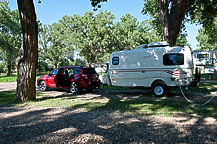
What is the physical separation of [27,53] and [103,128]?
568 cm

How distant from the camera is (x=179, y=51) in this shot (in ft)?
31.0

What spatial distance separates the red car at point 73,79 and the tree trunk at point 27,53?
10.6ft

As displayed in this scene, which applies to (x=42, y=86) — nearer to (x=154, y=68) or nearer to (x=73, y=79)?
(x=73, y=79)

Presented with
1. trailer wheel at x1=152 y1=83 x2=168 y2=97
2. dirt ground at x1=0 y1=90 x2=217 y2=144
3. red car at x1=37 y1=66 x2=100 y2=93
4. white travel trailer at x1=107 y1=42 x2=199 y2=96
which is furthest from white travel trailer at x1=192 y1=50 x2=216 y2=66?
dirt ground at x1=0 y1=90 x2=217 y2=144

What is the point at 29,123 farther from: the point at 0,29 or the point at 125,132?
the point at 0,29

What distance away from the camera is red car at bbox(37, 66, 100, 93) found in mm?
11316

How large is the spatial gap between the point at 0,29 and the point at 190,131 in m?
41.5

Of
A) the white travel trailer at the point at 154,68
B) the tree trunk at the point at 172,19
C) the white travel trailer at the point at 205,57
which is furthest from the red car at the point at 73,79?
the white travel trailer at the point at 205,57

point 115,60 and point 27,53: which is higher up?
point 27,53

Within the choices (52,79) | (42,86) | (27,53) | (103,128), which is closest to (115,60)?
(52,79)

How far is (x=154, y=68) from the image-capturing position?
32.6 ft

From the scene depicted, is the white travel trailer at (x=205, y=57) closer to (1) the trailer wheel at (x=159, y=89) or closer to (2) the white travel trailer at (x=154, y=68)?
(2) the white travel trailer at (x=154, y=68)

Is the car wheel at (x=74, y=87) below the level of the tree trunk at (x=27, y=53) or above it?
below

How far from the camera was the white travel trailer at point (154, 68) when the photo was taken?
368 inches
